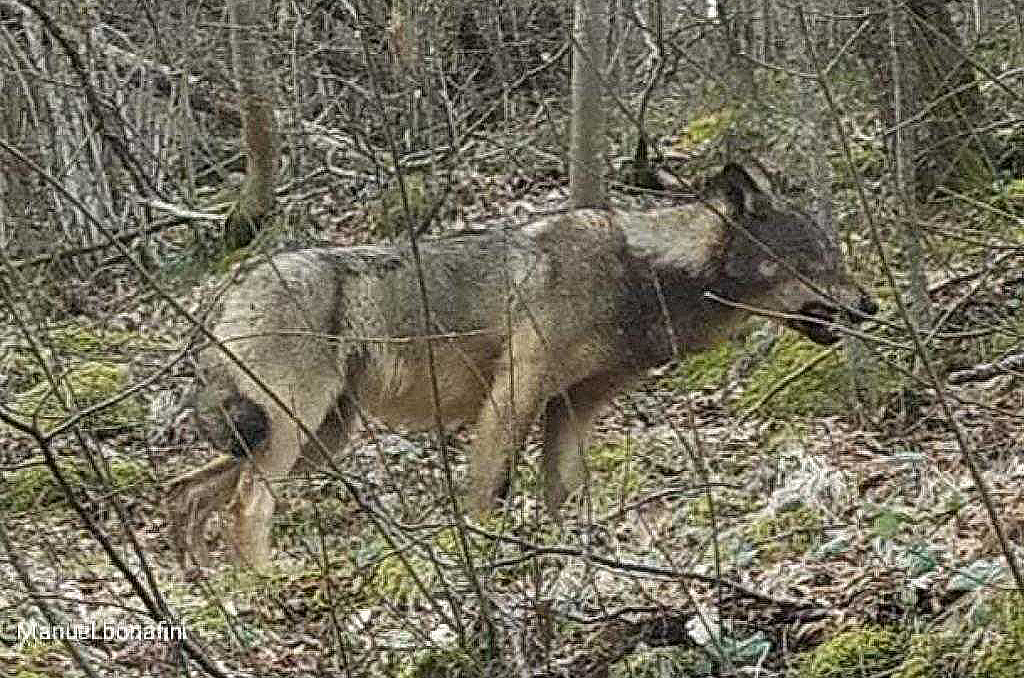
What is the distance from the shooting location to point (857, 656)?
4535 mm

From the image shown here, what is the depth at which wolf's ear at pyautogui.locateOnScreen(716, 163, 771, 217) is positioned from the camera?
9.29 m

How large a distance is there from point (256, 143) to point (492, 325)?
567 centimetres

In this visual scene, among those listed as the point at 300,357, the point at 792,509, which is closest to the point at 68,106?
the point at 300,357

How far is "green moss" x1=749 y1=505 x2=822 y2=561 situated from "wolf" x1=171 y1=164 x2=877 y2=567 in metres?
1.66

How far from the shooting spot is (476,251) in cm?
906

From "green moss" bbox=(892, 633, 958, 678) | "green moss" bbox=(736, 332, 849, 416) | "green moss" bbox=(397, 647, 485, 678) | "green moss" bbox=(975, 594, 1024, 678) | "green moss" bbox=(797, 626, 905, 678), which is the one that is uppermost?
"green moss" bbox=(975, 594, 1024, 678)

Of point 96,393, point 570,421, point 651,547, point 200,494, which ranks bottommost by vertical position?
point 96,393

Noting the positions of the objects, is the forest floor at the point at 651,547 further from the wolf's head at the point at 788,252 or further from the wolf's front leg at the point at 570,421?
the wolf's head at the point at 788,252

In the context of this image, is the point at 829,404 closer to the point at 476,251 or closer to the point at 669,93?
the point at 476,251

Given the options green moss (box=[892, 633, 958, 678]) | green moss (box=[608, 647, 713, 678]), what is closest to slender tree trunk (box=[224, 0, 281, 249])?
green moss (box=[608, 647, 713, 678])

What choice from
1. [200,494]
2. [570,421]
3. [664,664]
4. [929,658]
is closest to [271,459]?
[200,494]

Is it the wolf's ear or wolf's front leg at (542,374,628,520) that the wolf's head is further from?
wolf's front leg at (542,374,628,520)

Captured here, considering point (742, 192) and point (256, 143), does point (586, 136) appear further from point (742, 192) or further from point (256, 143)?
point (256, 143)

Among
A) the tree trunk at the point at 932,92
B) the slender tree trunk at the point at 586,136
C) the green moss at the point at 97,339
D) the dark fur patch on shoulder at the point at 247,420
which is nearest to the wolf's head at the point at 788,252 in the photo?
the tree trunk at the point at 932,92
